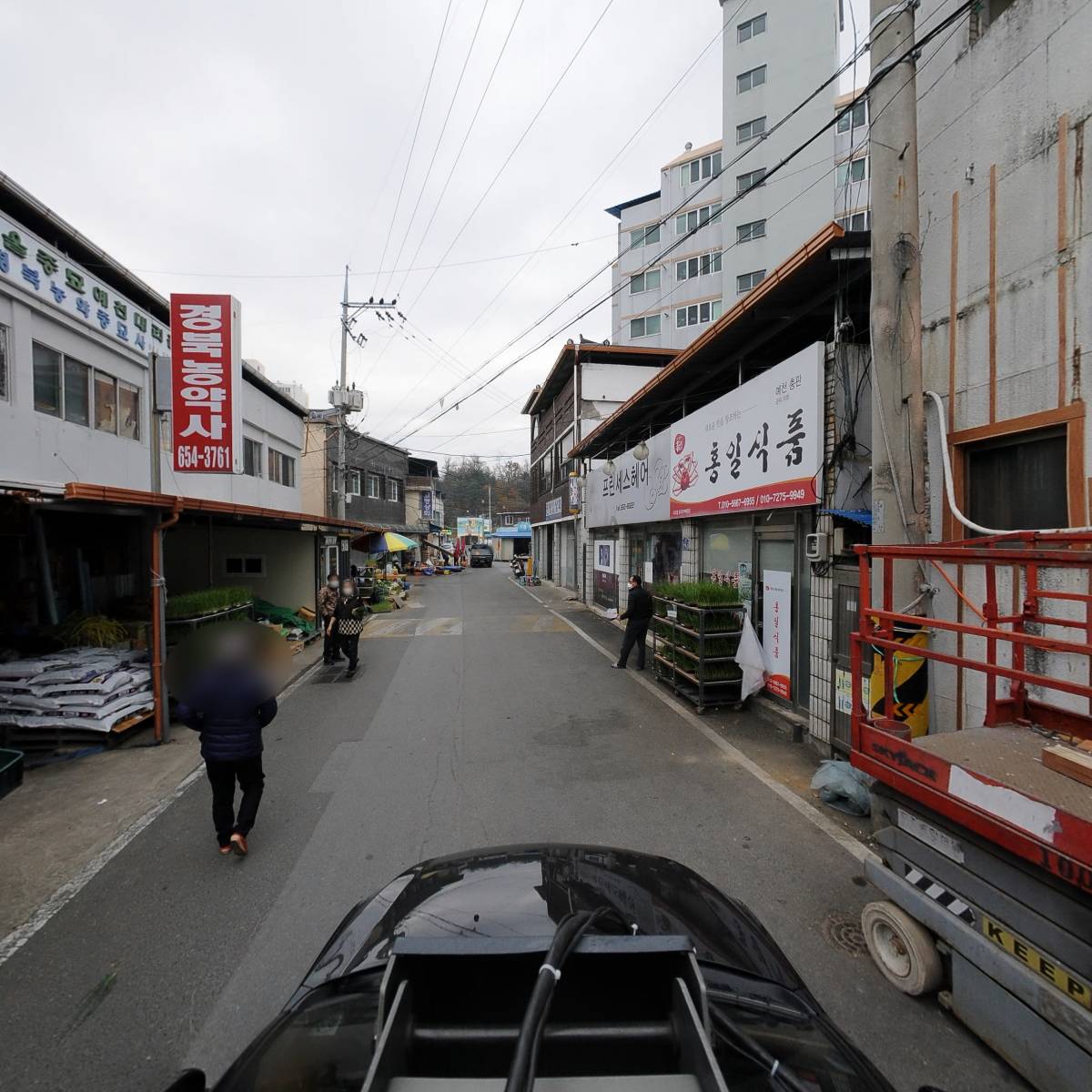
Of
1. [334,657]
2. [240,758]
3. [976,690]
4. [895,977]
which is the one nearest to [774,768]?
[976,690]

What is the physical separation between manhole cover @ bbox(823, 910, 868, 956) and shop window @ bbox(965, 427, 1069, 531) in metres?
3.17

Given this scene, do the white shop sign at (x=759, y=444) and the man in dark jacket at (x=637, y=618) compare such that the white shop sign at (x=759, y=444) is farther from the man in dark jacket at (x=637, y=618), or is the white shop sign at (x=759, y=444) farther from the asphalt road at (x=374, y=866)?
the asphalt road at (x=374, y=866)

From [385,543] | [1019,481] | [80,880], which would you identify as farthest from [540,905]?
[385,543]

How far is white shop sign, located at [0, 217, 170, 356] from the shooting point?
7691 millimetres

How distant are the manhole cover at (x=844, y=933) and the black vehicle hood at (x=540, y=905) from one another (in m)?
1.28

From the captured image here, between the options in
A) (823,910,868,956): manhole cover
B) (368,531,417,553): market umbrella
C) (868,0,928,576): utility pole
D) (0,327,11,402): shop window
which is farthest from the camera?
(368,531,417,553): market umbrella

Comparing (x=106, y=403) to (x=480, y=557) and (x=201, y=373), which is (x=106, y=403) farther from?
(x=480, y=557)

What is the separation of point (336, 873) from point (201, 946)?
0.85 meters

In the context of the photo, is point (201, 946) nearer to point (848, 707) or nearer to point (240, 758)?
point (240, 758)

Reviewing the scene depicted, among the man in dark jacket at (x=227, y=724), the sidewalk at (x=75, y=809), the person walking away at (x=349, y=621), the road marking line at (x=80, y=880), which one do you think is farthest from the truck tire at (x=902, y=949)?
the person walking away at (x=349, y=621)

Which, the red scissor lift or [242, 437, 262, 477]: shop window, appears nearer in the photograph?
the red scissor lift

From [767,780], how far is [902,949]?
8.46 feet

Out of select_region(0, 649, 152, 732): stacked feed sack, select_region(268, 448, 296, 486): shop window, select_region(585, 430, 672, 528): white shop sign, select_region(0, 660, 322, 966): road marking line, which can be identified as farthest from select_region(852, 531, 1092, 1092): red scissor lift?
select_region(268, 448, 296, 486): shop window

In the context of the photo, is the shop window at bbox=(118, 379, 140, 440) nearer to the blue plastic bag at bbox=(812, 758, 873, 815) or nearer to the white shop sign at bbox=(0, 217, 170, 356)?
the white shop sign at bbox=(0, 217, 170, 356)
